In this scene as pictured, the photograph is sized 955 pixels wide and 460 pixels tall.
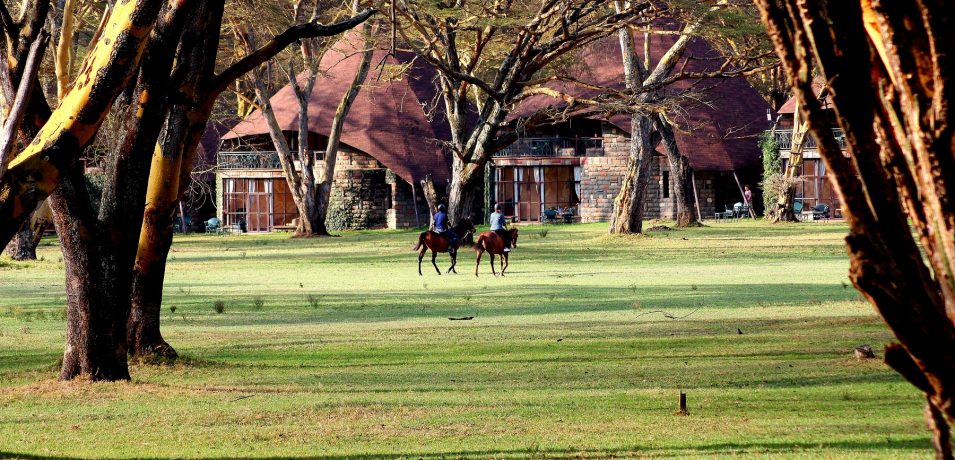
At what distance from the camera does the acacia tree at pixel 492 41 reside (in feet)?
99.7

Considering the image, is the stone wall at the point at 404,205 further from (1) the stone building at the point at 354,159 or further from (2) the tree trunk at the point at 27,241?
(2) the tree trunk at the point at 27,241

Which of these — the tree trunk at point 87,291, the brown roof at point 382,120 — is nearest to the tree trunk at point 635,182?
the brown roof at point 382,120

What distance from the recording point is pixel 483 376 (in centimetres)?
1293

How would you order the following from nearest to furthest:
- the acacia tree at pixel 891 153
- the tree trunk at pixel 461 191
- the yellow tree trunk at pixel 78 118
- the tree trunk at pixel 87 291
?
the acacia tree at pixel 891 153 < the yellow tree trunk at pixel 78 118 < the tree trunk at pixel 87 291 < the tree trunk at pixel 461 191

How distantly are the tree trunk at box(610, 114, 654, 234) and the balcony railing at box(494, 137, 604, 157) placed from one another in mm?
19756

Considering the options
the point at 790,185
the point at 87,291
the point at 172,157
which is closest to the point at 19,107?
the point at 87,291

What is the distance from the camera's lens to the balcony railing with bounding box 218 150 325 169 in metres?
64.9

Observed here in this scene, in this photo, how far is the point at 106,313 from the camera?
12.4 metres

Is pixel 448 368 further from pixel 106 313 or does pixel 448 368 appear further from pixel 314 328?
pixel 314 328

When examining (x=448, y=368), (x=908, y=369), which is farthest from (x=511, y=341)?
(x=908, y=369)

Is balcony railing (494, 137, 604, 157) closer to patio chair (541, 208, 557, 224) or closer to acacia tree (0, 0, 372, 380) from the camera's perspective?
patio chair (541, 208, 557, 224)

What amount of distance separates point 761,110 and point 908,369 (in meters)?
64.2

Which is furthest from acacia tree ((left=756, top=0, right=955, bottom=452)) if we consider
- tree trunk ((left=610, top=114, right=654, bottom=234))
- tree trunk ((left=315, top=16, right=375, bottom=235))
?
tree trunk ((left=315, top=16, right=375, bottom=235))

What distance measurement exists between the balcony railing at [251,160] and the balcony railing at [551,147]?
926 centimetres
